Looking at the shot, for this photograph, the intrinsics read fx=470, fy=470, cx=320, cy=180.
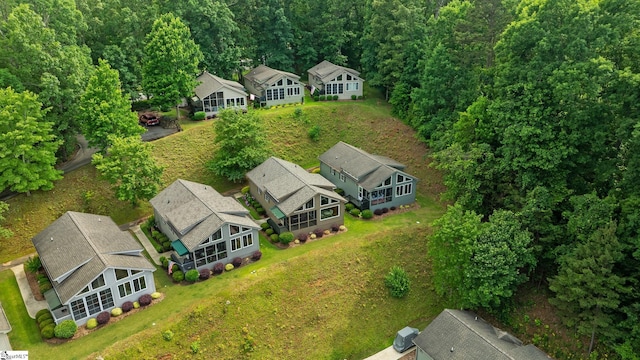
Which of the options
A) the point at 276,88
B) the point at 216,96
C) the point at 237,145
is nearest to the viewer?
the point at 237,145

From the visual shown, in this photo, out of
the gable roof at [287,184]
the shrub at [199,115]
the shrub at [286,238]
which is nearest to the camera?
the shrub at [286,238]

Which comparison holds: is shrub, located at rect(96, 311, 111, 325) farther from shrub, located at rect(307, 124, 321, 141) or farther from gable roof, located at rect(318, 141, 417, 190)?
shrub, located at rect(307, 124, 321, 141)

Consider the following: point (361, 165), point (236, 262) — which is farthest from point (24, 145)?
point (361, 165)

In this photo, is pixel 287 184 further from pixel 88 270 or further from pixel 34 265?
pixel 34 265

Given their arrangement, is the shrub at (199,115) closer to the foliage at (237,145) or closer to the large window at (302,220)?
the foliage at (237,145)

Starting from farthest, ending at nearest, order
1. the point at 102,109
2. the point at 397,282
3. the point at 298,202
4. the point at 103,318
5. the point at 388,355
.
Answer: the point at 102,109, the point at 298,202, the point at 397,282, the point at 388,355, the point at 103,318

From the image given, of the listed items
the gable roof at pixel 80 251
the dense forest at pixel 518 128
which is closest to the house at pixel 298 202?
the dense forest at pixel 518 128

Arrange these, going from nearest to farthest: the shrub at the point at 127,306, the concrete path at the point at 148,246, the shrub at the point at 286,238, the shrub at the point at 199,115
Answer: the shrub at the point at 127,306
the concrete path at the point at 148,246
the shrub at the point at 286,238
the shrub at the point at 199,115

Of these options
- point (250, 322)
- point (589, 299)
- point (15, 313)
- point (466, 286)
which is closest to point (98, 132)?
point (15, 313)
